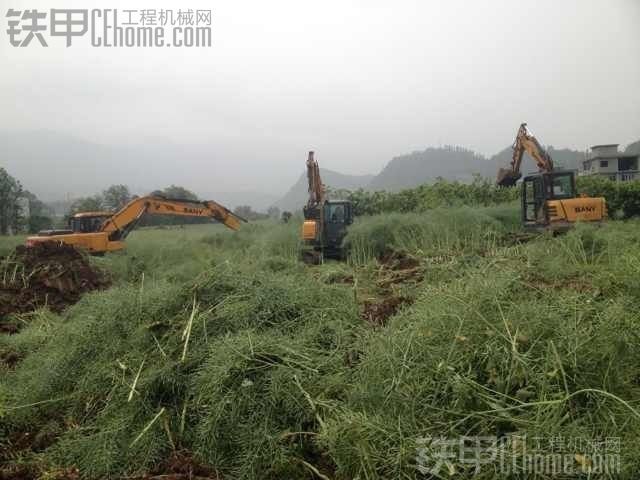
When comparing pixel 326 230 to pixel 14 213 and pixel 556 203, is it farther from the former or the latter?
pixel 14 213

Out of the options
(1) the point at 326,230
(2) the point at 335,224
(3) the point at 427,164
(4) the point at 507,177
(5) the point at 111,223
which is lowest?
(1) the point at 326,230

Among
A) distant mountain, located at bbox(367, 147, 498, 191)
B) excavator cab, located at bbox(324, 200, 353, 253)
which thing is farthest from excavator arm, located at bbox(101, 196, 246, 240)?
distant mountain, located at bbox(367, 147, 498, 191)

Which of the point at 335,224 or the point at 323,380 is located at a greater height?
the point at 335,224

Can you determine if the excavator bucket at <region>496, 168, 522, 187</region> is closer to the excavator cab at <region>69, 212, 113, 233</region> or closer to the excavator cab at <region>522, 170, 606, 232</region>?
the excavator cab at <region>522, 170, 606, 232</region>

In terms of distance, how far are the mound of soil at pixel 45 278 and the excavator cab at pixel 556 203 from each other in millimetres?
9718

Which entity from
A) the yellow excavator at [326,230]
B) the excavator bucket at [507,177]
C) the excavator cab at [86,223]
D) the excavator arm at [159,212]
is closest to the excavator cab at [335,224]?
the yellow excavator at [326,230]

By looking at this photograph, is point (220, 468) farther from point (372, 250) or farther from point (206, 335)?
point (372, 250)

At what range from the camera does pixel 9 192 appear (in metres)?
24.5

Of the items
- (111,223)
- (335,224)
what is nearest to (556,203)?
(335,224)

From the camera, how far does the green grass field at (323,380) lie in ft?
7.07

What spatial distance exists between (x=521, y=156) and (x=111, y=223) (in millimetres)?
11958

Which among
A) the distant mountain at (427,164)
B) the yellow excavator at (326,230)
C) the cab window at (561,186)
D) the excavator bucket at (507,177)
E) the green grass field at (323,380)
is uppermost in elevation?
the distant mountain at (427,164)

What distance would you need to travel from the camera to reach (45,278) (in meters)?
7.88

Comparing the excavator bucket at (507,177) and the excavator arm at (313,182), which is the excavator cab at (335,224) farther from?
the excavator bucket at (507,177)
